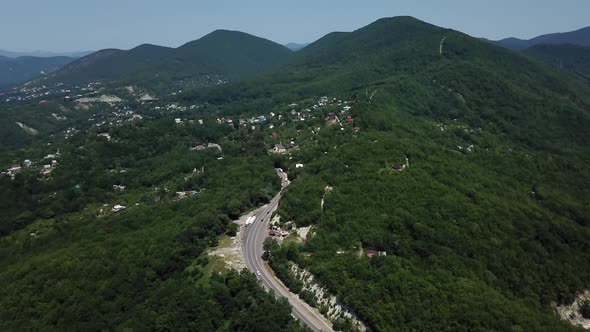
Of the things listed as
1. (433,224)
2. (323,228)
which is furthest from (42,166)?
(433,224)

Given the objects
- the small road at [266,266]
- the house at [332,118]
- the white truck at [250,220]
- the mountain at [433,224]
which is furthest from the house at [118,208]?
the house at [332,118]

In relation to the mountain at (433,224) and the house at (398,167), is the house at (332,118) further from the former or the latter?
the house at (398,167)

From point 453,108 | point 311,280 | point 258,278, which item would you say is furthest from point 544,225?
point 453,108

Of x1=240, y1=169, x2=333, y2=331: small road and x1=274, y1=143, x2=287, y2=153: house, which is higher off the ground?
x1=274, y1=143, x2=287, y2=153: house

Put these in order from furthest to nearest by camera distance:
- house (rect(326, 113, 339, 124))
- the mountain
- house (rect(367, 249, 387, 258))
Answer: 1. house (rect(326, 113, 339, 124))
2. house (rect(367, 249, 387, 258))
3. the mountain

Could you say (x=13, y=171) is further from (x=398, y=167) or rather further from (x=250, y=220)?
(x=398, y=167)

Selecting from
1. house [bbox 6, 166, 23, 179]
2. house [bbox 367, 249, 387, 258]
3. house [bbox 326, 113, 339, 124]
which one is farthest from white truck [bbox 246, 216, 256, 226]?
house [bbox 6, 166, 23, 179]

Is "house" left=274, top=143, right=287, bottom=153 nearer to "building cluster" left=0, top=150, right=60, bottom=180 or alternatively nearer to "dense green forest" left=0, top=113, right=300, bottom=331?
"dense green forest" left=0, top=113, right=300, bottom=331

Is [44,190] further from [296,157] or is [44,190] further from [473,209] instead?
[473,209]

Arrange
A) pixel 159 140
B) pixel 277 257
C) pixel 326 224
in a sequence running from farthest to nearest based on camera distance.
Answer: pixel 159 140, pixel 326 224, pixel 277 257
